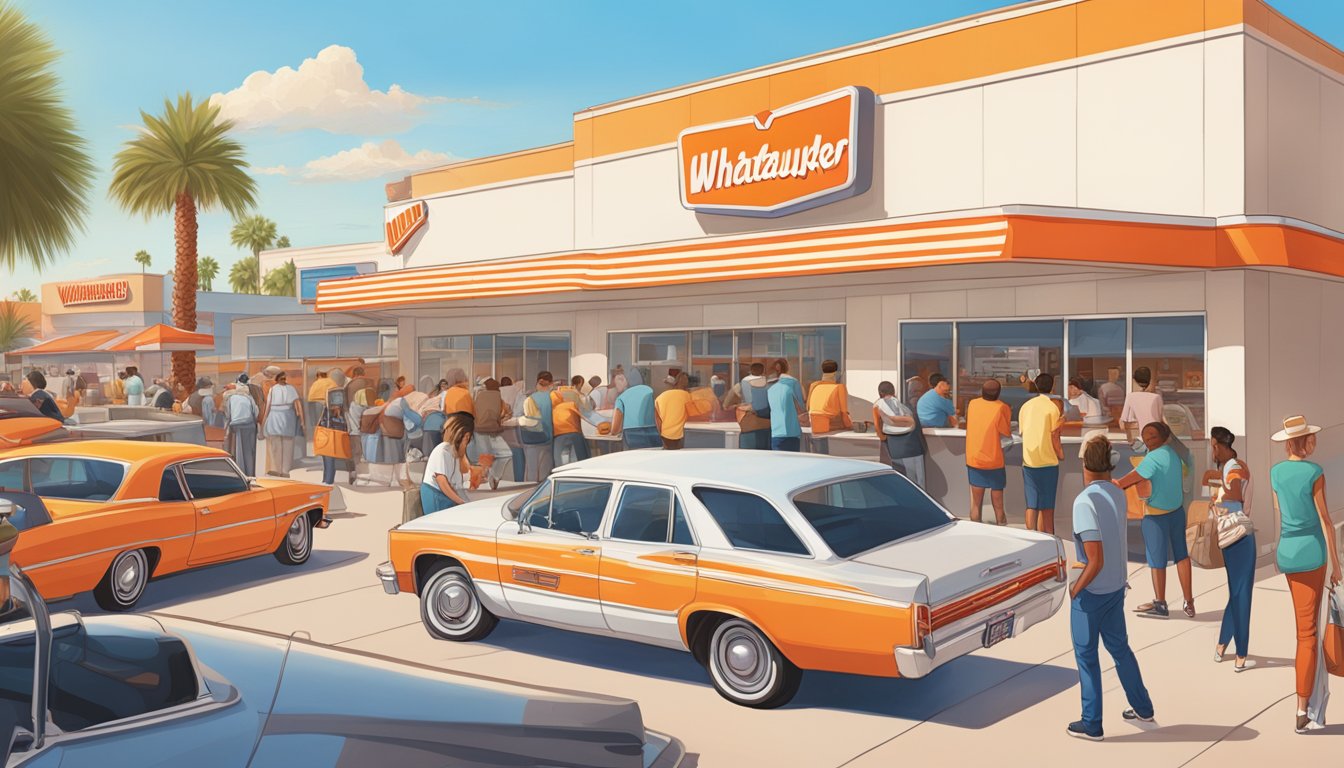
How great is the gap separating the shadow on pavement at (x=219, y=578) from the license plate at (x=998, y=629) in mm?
7302

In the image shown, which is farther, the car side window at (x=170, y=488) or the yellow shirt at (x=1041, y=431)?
the yellow shirt at (x=1041, y=431)

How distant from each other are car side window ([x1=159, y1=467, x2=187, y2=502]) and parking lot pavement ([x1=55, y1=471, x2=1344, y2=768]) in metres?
0.97

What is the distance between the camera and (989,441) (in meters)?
11.8

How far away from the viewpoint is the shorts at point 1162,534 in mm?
8531

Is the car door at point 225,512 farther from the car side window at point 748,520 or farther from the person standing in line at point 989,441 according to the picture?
the person standing in line at point 989,441

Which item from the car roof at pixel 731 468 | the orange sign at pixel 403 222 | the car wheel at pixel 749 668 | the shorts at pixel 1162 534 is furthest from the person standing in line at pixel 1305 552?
the orange sign at pixel 403 222

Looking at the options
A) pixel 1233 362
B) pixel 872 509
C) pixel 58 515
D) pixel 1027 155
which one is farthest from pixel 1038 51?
pixel 58 515

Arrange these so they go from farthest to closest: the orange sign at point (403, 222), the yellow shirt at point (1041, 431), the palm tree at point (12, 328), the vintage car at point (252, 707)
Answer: the palm tree at point (12, 328) < the orange sign at point (403, 222) < the yellow shirt at point (1041, 431) < the vintage car at point (252, 707)

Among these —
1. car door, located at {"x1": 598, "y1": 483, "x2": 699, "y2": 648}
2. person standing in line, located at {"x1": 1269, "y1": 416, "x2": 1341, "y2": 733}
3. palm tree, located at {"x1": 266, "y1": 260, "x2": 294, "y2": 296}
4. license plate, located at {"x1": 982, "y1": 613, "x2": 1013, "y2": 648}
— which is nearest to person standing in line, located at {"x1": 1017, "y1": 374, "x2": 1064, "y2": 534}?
person standing in line, located at {"x1": 1269, "y1": 416, "x2": 1341, "y2": 733}

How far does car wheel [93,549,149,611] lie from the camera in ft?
30.6

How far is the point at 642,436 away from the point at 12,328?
76.1m

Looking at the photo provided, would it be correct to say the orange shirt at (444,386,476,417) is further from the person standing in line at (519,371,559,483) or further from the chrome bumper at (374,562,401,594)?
the chrome bumper at (374,562,401,594)

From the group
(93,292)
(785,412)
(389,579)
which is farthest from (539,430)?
(93,292)

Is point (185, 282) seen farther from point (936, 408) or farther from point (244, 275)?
point (244, 275)
